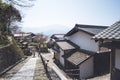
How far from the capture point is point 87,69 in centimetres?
1880

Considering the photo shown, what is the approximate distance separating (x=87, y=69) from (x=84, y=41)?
4.26 m

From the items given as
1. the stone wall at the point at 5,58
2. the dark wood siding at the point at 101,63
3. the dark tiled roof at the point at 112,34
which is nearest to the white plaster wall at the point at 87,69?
the dark wood siding at the point at 101,63

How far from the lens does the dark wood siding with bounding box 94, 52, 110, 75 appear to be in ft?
61.6

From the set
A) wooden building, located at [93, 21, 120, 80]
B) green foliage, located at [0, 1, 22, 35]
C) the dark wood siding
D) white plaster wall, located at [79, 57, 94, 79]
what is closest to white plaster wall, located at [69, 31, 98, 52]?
the dark wood siding

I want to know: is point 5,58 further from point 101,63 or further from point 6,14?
point 101,63

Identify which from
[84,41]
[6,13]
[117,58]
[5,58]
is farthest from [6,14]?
[117,58]

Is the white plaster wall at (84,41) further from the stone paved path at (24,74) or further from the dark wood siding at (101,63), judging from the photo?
the stone paved path at (24,74)

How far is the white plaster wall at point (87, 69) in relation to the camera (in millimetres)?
18648

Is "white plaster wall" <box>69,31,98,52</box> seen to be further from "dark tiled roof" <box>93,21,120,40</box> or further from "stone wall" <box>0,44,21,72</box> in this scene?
"dark tiled roof" <box>93,21,120,40</box>

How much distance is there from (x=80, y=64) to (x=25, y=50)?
82.4ft

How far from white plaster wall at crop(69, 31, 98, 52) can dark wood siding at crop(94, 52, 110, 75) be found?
97 cm

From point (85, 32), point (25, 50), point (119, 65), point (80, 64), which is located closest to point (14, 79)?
point (119, 65)

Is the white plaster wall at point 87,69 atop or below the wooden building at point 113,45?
below

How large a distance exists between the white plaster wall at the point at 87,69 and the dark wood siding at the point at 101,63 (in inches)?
18.6
